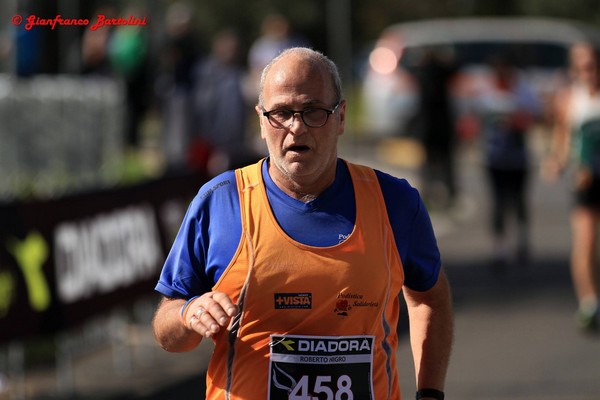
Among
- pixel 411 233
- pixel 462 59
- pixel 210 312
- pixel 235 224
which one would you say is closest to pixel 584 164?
pixel 411 233

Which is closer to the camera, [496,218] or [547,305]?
[547,305]

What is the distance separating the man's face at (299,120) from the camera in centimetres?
392

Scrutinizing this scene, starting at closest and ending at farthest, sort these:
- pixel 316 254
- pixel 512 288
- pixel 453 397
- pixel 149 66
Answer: pixel 316 254
pixel 453 397
pixel 512 288
pixel 149 66

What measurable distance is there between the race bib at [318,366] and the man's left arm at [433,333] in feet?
0.94

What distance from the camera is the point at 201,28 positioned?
45.5 m

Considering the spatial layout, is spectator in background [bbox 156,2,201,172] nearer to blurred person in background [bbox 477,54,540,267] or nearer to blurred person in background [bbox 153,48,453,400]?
blurred person in background [bbox 477,54,540,267]

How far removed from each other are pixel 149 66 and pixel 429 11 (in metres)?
24.4

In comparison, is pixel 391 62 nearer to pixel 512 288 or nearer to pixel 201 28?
pixel 512 288

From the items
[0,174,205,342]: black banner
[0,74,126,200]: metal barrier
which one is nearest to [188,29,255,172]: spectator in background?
[0,74,126,200]: metal barrier

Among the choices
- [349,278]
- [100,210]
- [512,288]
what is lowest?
[512,288]

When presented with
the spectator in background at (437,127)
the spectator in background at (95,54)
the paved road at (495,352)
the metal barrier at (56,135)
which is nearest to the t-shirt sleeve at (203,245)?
the paved road at (495,352)

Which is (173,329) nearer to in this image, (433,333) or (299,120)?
(299,120)

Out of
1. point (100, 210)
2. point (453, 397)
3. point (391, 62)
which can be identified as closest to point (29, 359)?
point (100, 210)

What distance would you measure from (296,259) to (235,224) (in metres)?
0.19
